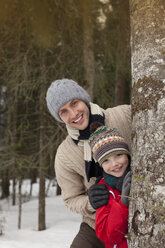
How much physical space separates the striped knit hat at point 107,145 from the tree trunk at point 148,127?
442 millimetres


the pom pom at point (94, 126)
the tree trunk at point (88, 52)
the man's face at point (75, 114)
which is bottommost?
the pom pom at point (94, 126)

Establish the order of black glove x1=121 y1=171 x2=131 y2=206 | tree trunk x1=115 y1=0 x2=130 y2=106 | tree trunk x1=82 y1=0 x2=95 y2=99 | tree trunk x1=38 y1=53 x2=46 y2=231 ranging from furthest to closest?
1. tree trunk x1=38 y1=53 x2=46 y2=231
2. tree trunk x1=82 y1=0 x2=95 y2=99
3. tree trunk x1=115 y1=0 x2=130 y2=106
4. black glove x1=121 y1=171 x2=131 y2=206

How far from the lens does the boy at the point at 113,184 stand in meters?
1.93

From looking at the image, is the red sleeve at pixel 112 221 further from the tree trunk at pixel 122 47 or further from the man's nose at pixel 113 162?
the tree trunk at pixel 122 47

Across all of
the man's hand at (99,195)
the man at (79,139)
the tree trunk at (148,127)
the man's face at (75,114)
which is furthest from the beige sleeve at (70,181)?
the tree trunk at (148,127)

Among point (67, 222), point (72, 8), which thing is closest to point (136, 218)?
point (72, 8)

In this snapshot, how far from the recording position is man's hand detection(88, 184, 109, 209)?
2107 millimetres

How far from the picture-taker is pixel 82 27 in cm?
734

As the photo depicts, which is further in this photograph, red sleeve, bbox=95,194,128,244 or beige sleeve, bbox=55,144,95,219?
beige sleeve, bbox=55,144,95,219

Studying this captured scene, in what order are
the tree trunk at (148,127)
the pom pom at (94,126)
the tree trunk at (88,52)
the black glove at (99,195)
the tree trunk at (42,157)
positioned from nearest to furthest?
the tree trunk at (148,127), the black glove at (99,195), the pom pom at (94,126), the tree trunk at (88,52), the tree trunk at (42,157)

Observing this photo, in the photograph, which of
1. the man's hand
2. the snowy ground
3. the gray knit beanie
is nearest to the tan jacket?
the gray knit beanie

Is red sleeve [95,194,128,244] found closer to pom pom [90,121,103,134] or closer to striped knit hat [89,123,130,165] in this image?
striped knit hat [89,123,130,165]

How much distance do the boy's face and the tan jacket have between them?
47cm

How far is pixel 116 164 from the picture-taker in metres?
2.15
